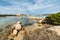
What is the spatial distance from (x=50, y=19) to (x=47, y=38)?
680 cm

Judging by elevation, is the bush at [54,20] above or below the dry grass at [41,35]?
above

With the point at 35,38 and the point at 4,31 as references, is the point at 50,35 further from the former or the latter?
the point at 4,31

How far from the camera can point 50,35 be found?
1110cm

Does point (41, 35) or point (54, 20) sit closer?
point (41, 35)

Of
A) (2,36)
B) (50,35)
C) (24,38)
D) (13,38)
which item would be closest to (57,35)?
(50,35)

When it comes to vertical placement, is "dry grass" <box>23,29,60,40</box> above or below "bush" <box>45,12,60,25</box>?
below

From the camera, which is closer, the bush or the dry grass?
the dry grass

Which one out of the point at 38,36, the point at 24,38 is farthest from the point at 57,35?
the point at 24,38

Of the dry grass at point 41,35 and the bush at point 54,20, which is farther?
the bush at point 54,20

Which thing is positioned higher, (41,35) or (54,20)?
(54,20)

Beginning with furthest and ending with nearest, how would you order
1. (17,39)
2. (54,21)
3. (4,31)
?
(54,21) → (4,31) → (17,39)

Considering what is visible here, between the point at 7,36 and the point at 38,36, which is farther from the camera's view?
the point at 7,36

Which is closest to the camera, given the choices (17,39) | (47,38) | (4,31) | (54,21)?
(47,38)

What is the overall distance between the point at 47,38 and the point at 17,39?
2.52m
